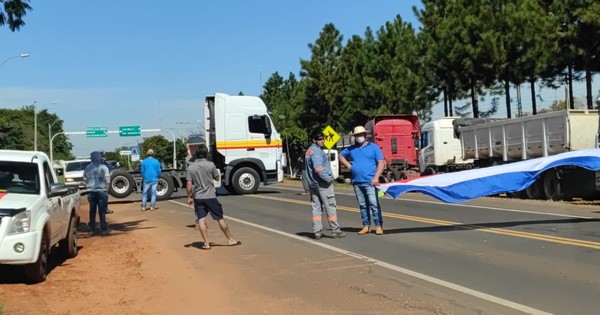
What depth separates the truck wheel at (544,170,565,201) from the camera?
18.6 metres

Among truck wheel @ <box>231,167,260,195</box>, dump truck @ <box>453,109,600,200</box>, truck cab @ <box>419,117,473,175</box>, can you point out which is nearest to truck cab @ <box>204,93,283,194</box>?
truck wheel @ <box>231,167,260,195</box>

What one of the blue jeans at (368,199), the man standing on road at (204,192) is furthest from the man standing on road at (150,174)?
the blue jeans at (368,199)

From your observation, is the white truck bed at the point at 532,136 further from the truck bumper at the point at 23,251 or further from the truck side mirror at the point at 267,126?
the truck bumper at the point at 23,251

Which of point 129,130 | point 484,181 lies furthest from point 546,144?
point 129,130

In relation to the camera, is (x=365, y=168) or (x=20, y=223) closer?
(x=20, y=223)

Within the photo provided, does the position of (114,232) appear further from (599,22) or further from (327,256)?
(599,22)

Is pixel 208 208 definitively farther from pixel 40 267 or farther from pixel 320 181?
pixel 40 267

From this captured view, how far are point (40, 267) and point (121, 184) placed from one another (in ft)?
53.5

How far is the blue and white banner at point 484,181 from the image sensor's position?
12.3 metres

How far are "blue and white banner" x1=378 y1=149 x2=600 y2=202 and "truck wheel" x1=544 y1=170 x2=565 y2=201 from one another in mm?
5484

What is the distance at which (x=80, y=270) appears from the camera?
9.27 m

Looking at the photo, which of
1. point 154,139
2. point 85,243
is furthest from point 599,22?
point 154,139

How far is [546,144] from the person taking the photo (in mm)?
20312

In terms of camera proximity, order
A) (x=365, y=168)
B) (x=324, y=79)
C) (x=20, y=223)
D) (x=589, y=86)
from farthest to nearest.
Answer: (x=324, y=79)
(x=589, y=86)
(x=365, y=168)
(x=20, y=223)
